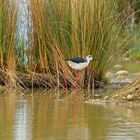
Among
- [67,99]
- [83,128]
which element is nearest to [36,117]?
[83,128]

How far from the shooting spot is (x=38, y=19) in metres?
11.7

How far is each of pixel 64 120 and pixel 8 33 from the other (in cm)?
412

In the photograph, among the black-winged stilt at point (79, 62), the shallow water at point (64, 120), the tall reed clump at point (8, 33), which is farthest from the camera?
the tall reed clump at point (8, 33)

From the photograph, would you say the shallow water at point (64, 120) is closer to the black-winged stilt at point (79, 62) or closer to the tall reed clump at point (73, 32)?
the black-winged stilt at point (79, 62)

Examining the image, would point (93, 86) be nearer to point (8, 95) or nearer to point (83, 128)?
point (8, 95)

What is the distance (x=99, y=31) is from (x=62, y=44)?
2.32 ft

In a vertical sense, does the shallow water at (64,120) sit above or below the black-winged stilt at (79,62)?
below

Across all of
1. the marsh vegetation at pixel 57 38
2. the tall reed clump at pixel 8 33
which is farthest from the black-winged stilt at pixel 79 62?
the tall reed clump at pixel 8 33

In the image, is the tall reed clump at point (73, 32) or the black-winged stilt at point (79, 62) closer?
the black-winged stilt at point (79, 62)

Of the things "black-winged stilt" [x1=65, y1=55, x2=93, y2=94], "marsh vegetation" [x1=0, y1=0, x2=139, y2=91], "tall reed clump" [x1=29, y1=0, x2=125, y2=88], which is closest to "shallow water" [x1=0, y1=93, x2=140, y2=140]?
"black-winged stilt" [x1=65, y1=55, x2=93, y2=94]

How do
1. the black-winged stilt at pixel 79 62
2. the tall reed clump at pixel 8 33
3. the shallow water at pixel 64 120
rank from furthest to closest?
1. the tall reed clump at pixel 8 33
2. the black-winged stilt at pixel 79 62
3. the shallow water at pixel 64 120

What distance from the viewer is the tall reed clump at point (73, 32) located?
11586 millimetres

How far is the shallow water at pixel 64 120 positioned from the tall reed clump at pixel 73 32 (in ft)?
5.52

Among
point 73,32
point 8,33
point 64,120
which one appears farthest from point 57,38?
point 64,120
